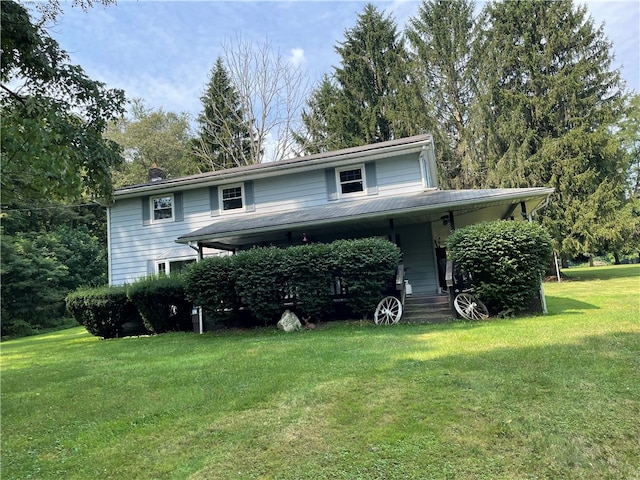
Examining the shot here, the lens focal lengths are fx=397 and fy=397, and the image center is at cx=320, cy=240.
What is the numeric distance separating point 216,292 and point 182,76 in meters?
12.0

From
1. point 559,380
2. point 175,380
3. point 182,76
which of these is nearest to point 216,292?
point 175,380

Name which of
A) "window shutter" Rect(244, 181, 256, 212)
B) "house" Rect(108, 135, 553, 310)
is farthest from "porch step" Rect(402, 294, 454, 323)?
"window shutter" Rect(244, 181, 256, 212)

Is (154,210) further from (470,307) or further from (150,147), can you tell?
(150,147)

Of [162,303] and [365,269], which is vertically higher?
[365,269]

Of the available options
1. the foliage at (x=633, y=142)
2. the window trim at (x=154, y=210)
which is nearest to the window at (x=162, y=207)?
the window trim at (x=154, y=210)

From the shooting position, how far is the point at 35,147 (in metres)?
3.63

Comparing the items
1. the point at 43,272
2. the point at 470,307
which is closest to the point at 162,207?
the point at 43,272

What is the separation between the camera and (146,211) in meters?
15.2

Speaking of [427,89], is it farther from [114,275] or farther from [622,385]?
[622,385]

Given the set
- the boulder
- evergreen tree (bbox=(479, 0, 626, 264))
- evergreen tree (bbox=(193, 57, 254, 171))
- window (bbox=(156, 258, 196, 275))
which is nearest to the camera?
the boulder

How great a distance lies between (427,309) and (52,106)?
8424 mm

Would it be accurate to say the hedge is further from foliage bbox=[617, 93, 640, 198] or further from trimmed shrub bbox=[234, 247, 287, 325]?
foliage bbox=[617, 93, 640, 198]

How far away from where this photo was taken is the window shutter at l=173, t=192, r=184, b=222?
48.7ft

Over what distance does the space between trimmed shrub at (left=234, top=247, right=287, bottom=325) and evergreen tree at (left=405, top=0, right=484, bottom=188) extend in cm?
1794
